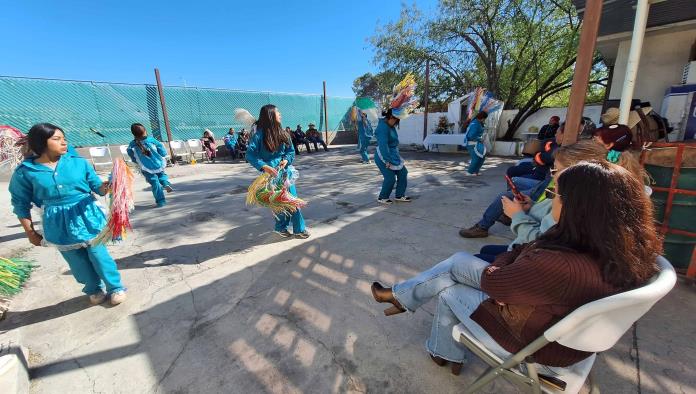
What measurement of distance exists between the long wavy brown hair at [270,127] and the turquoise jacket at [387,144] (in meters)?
1.90

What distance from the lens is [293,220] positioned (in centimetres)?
374

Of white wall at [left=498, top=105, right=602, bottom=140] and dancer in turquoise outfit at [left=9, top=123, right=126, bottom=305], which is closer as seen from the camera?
dancer in turquoise outfit at [left=9, top=123, right=126, bottom=305]

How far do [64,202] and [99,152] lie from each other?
33.2 ft

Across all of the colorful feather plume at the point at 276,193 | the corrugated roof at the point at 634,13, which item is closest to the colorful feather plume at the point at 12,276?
the colorful feather plume at the point at 276,193

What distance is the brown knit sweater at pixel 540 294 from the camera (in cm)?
105

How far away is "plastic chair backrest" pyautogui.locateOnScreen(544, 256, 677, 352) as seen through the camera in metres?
0.93

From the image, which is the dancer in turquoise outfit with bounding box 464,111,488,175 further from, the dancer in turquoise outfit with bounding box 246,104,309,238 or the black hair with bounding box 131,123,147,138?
the black hair with bounding box 131,123,147,138

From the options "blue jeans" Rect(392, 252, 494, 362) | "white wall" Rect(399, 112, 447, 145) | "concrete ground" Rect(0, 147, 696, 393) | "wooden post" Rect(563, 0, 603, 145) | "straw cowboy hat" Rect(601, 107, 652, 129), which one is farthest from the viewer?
"white wall" Rect(399, 112, 447, 145)

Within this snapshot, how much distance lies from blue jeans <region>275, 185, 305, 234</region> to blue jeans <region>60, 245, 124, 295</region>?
168 cm

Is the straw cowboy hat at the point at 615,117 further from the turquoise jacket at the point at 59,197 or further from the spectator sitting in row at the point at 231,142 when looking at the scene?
the spectator sitting in row at the point at 231,142

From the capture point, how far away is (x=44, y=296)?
8.96ft

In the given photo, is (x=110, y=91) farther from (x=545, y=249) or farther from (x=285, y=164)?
A: (x=545, y=249)

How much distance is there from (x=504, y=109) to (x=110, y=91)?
15.7 m

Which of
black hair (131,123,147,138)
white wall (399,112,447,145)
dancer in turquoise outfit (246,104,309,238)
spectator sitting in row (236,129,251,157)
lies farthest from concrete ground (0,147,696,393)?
white wall (399,112,447,145)
